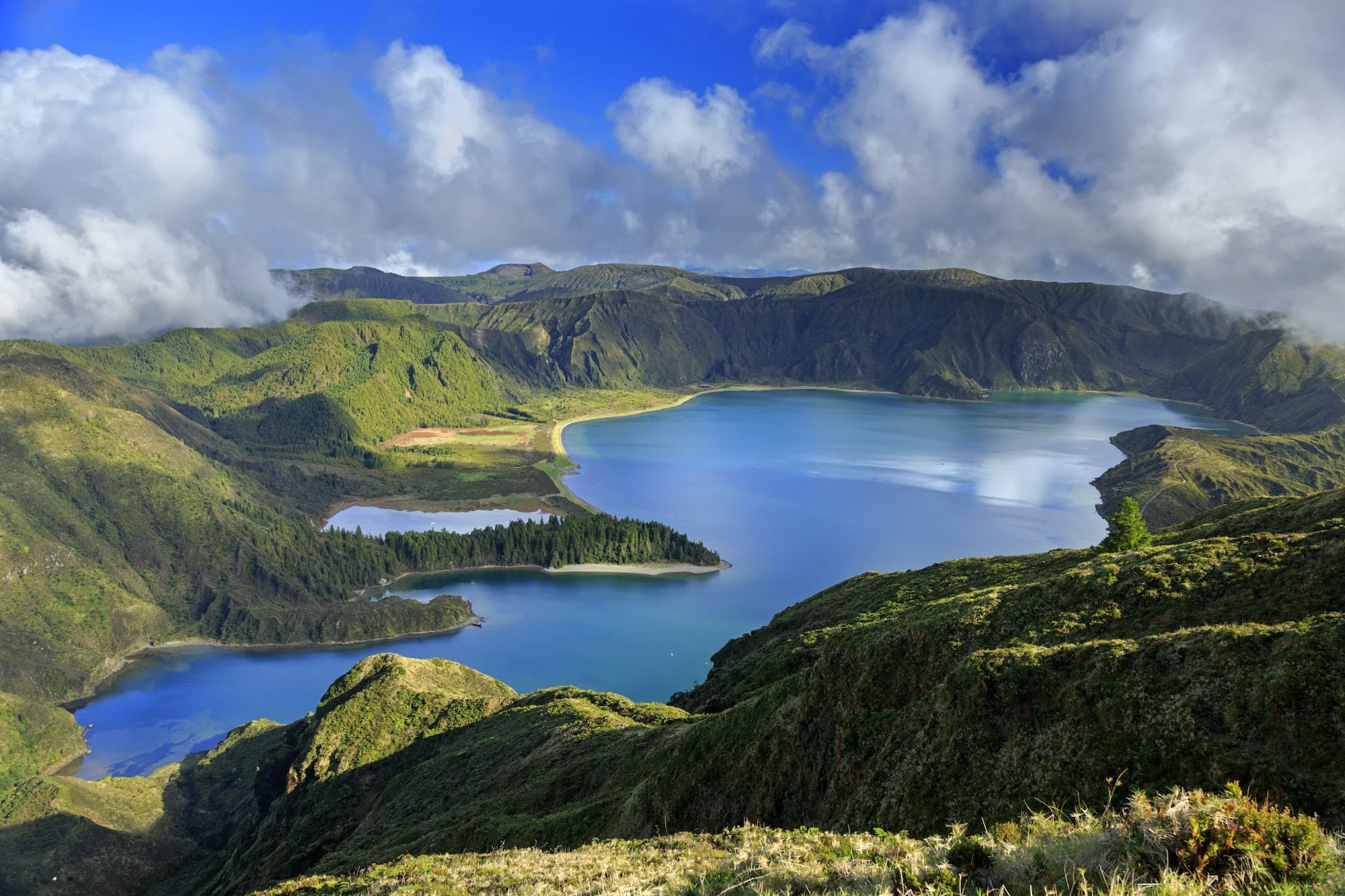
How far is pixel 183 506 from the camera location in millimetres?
166000

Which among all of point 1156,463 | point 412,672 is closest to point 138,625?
point 412,672

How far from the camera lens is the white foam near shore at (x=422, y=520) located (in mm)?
177875

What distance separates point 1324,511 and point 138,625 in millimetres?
165114

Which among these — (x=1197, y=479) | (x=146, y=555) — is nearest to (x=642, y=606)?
(x=146, y=555)

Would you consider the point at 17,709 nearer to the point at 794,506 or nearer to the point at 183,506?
the point at 183,506

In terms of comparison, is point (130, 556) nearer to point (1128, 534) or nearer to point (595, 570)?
point (595, 570)

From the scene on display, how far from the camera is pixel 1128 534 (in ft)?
153

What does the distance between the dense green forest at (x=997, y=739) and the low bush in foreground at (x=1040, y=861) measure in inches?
1.9

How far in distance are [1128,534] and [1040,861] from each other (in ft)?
145

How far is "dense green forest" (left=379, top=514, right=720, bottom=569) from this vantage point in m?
147

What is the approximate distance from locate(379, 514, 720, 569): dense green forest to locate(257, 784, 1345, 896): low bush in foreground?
128189 mm

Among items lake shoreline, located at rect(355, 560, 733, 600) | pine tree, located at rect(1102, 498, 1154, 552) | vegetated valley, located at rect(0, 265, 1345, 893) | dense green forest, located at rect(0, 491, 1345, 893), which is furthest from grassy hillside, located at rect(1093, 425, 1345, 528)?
dense green forest, located at rect(0, 491, 1345, 893)

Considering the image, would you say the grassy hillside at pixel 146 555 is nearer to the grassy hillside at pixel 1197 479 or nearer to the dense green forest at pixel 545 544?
the dense green forest at pixel 545 544

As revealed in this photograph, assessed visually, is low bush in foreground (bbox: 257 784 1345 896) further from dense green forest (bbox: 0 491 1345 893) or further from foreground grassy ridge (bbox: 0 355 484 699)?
foreground grassy ridge (bbox: 0 355 484 699)
